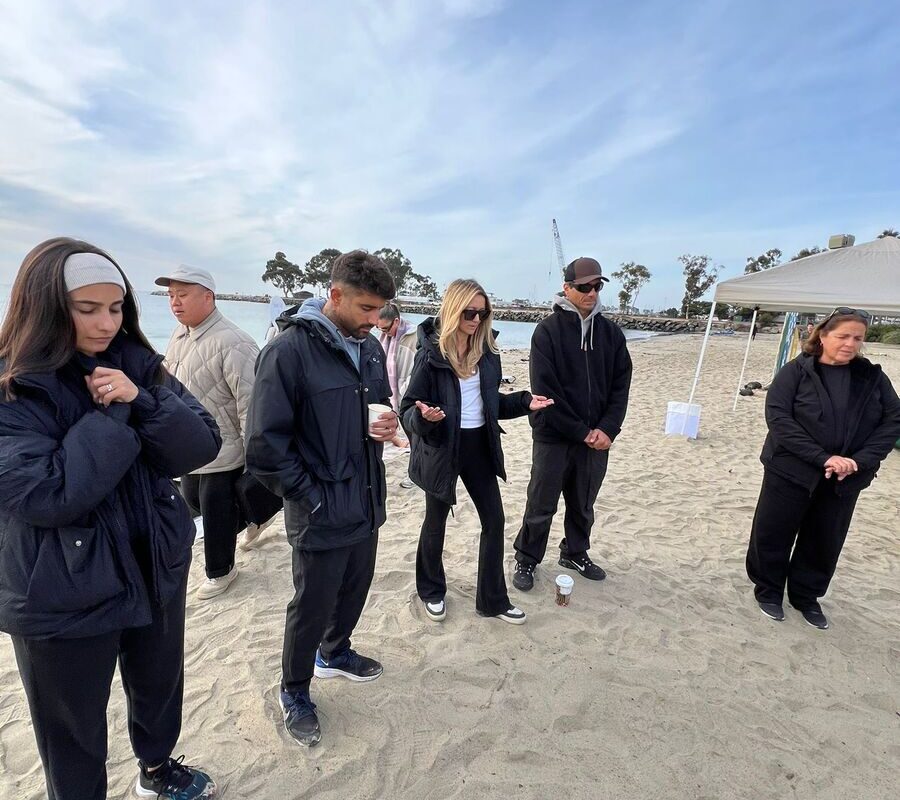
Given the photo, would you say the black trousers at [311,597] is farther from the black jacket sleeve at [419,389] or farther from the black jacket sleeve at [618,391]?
the black jacket sleeve at [618,391]

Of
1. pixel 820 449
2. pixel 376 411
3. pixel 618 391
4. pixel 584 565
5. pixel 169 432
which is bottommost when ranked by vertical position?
pixel 584 565

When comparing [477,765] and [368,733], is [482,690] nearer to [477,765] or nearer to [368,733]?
[477,765]

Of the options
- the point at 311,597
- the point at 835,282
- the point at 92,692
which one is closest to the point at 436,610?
the point at 311,597

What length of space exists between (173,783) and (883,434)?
12.7ft

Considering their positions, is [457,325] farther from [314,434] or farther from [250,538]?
[250,538]

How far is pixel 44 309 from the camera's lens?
1.21 metres

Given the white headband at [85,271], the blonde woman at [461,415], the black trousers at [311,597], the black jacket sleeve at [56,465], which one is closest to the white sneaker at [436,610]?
the blonde woman at [461,415]

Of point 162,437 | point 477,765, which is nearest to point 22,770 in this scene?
point 162,437

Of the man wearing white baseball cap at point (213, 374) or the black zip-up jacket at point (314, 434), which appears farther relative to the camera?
the man wearing white baseball cap at point (213, 374)

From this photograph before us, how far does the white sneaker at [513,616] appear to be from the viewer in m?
2.89

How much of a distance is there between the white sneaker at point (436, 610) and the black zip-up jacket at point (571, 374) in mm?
1224

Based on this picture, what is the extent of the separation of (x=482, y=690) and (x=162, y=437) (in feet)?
6.56

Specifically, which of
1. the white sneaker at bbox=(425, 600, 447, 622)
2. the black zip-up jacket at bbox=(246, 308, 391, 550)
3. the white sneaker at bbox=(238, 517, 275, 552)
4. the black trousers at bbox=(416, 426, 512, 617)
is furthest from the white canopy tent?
the white sneaker at bbox=(238, 517, 275, 552)

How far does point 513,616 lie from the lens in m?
2.90
